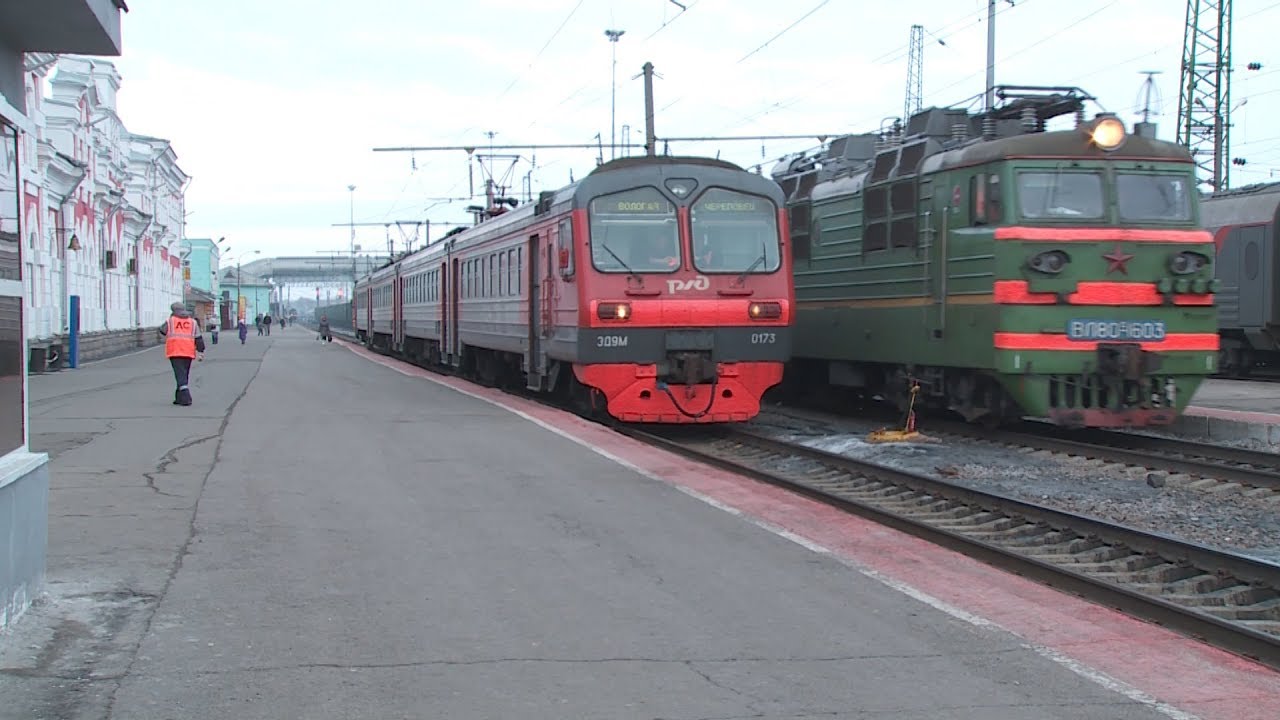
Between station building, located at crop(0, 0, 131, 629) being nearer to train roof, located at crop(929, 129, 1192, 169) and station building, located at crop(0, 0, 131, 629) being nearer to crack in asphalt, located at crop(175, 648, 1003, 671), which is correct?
crack in asphalt, located at crop(175, 648, 1003, 671)

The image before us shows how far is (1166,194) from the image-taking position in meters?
12.9

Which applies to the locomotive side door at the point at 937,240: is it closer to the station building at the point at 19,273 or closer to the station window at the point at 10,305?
the station building at the point at 19,273

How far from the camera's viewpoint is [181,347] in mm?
17547

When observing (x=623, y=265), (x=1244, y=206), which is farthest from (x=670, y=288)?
(x=1244, y=206)

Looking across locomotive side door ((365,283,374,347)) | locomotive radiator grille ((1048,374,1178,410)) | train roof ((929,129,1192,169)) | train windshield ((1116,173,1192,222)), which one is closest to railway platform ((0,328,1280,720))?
locomotive radiator grille ((1048,374,1178,410))

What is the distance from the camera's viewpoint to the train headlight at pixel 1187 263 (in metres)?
12.6

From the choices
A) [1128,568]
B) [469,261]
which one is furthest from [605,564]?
[469,261]

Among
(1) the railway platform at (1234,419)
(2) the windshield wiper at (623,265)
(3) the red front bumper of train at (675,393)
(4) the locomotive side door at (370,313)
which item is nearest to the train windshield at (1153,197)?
(1) the railway platform at (1234,419)

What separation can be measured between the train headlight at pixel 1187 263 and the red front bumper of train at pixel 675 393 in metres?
4.56

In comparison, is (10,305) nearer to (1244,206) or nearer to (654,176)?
(654,176)

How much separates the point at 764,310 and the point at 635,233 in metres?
1.80

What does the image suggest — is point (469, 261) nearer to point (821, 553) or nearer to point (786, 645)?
point (821, 553)

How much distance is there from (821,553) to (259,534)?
3.67 m

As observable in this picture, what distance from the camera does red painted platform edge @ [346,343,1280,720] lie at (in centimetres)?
502
